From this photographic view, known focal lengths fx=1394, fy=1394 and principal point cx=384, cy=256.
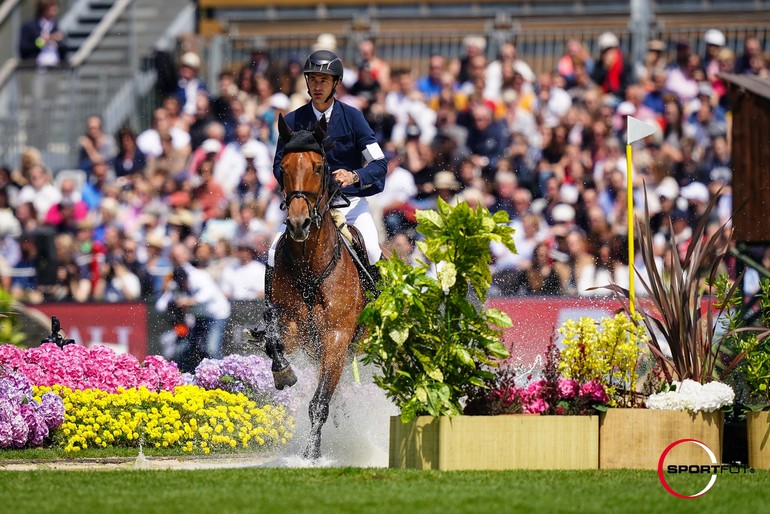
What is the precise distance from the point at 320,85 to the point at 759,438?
4505 millimetres

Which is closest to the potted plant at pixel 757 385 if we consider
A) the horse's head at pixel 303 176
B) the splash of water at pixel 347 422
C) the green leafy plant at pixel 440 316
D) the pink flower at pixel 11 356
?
the green leafy plant at pixel 440 316

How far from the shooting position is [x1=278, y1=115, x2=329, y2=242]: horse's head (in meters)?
10.2

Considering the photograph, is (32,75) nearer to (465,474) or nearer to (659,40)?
(659,40)

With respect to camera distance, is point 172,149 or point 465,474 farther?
point 172,149

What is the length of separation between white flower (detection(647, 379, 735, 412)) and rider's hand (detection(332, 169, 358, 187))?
120 inches

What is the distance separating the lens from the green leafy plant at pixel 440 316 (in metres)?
9.29

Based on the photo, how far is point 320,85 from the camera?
11.4 m

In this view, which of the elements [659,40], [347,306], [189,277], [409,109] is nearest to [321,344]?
[347,306]

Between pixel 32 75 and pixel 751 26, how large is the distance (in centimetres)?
1184

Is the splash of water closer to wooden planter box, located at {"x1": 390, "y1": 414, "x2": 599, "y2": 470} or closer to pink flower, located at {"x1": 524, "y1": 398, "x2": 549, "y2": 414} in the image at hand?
wooden planter box, located at {"x1": 390, "y1": 414, "x2": 599, "y2": 470}

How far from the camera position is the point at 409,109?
20.6m

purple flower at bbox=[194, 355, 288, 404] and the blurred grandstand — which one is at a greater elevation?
the blurred grandstand

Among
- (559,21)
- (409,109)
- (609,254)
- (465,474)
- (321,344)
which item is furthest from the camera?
(559,21)

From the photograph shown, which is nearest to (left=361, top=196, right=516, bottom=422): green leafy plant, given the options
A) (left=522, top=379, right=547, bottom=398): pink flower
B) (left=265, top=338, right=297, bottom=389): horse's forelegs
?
(left=522, top=379, right=547, bottom=398): pink flower
